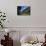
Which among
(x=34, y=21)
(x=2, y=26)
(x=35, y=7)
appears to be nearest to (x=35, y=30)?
(x=34, y=21)

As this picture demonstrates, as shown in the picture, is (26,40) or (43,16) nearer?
(26,40)

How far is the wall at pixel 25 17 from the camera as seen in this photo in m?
4.37

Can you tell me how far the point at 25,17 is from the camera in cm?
439

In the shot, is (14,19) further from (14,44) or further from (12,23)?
(14,44)

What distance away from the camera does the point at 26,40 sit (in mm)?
4102

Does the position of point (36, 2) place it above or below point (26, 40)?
above

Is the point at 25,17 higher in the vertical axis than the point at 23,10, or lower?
lower

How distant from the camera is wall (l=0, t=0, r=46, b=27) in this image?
437cm

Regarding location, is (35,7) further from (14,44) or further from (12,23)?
(14,44)

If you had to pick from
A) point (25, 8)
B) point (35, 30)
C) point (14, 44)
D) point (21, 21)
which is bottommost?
point (14, 44)

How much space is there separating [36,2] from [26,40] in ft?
3.86

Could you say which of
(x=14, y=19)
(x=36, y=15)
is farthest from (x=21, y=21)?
(x=36, y=15)

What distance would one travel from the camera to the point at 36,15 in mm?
4383

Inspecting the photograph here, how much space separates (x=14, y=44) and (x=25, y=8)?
1146 millimetres
